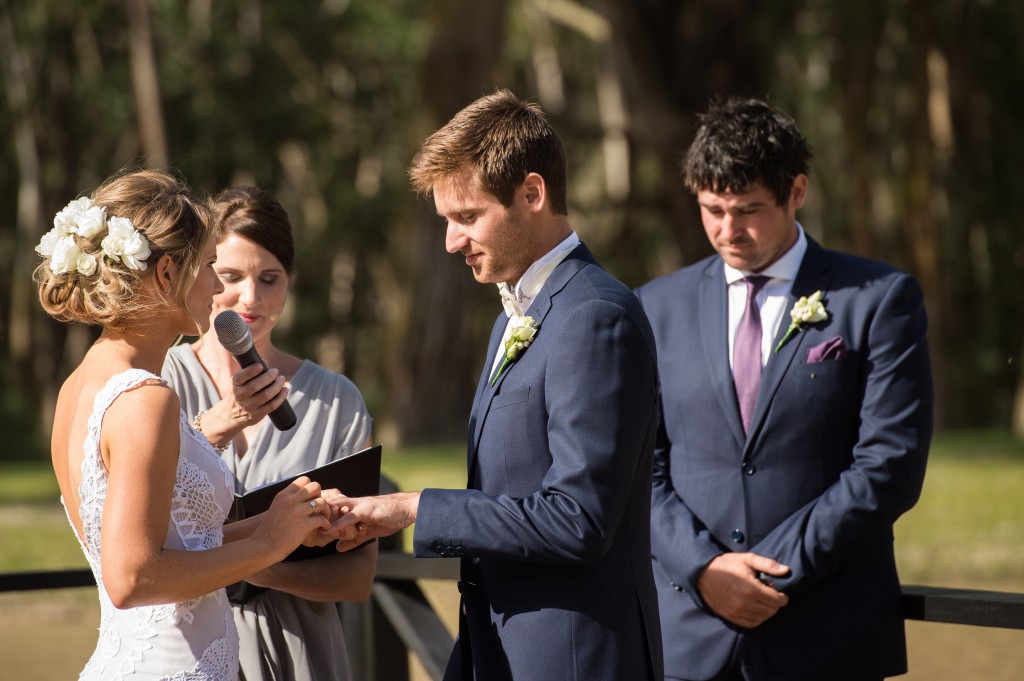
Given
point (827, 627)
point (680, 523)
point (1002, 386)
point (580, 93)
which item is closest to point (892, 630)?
point (827, 627)

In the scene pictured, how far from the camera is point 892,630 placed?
142 inches

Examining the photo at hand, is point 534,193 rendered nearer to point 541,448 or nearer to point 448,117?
point 541,448

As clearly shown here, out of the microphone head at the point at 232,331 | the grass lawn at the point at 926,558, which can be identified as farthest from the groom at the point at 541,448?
the grass lawn at the point at 926,558

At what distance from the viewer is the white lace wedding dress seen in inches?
114

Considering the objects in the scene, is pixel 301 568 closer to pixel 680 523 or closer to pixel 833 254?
pixel 680 523

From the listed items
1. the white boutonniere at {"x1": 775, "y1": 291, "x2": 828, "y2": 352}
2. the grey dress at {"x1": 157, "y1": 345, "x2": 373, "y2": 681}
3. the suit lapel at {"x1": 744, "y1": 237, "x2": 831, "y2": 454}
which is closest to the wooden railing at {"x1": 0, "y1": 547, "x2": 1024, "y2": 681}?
the grey dress at {"x1": 157, "y1": 345, "x2": 373, "y2": 681}

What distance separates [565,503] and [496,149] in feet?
2.57

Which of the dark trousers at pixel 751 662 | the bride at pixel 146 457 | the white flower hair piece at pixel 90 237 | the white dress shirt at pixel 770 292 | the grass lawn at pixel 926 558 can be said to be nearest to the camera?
the bride at pixel 146 457

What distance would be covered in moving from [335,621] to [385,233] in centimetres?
2829

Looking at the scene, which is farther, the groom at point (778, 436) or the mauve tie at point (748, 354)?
the mauve tie at point (748, 354)

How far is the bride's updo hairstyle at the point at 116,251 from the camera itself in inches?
112

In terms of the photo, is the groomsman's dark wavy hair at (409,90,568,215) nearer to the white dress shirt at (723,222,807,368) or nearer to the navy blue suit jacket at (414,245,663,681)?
the navy blue suit jacket at (414,245,663,681)

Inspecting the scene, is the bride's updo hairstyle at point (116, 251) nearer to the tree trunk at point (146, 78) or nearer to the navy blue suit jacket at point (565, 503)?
the navy blue suit jacket at point (565, 503)

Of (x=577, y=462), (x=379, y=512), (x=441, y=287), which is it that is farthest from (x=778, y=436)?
(x=441, y=287)
